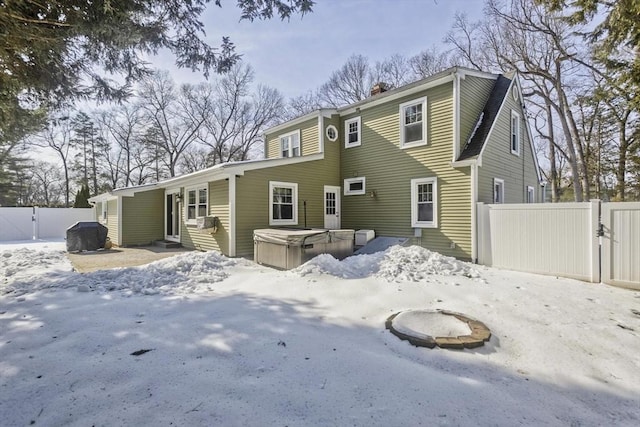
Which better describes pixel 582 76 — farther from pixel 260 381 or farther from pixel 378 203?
pixel 260 381

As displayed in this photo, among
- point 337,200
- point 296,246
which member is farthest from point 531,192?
point 296,246

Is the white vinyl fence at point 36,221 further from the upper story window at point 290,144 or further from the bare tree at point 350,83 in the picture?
the bare tree at point 350,83

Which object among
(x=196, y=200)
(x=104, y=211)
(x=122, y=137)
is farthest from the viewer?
(x=122, y=137)

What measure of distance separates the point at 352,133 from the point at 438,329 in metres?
9.36

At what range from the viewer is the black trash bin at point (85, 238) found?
10.7m

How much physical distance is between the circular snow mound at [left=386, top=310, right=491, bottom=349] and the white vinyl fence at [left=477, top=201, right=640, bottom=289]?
4.02 m

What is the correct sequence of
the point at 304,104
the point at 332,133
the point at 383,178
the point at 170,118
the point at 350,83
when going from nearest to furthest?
the point at 383,178 < the point at 332,133 < the point at 350,83 < the point at 304,104 < the point at 170,118

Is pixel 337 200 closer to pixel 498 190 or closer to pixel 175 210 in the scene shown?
pixel 498 190

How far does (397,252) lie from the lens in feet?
23.1

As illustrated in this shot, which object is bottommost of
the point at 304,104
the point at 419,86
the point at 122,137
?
the point at 419,86

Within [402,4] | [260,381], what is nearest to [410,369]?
[260,381]

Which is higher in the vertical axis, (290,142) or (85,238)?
(290,142)

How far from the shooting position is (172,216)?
1261 centimetres

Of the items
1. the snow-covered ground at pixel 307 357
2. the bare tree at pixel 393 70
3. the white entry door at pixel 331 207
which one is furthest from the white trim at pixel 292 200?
the bare tree at pixel 393 70
